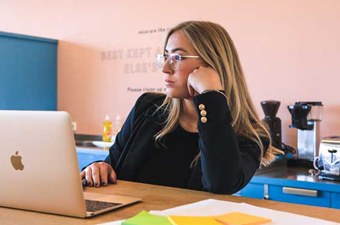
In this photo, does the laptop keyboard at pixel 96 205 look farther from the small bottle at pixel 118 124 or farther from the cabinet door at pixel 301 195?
the small bottle at pixel 118 124

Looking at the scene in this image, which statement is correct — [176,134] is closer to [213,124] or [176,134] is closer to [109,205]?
[213,124]

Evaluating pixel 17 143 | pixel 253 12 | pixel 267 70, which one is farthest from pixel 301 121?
pixel 17 143

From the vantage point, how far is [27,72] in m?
4.20

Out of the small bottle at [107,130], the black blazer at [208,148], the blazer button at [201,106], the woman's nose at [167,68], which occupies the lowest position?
the small bottle at [107,130]

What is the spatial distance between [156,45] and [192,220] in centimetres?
276

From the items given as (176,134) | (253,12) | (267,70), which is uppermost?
(253,12)

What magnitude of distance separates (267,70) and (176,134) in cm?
150

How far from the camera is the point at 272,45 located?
3.10 m

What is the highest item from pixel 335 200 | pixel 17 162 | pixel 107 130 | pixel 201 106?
pixel 201 106

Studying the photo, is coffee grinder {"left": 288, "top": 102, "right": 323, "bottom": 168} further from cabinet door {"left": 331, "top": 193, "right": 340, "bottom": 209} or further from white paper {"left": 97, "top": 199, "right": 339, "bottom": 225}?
white paper {"left": 97, "top": 199, "right": 339, "bottom": 225}

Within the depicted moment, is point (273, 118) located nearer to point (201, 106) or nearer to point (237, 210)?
point (201, 106)

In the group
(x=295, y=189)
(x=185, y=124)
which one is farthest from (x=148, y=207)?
(x=295, y=189)

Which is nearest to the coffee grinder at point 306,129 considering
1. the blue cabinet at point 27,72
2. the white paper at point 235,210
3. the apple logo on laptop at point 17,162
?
the white paper at point 235,210

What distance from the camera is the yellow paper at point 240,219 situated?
1.02m
